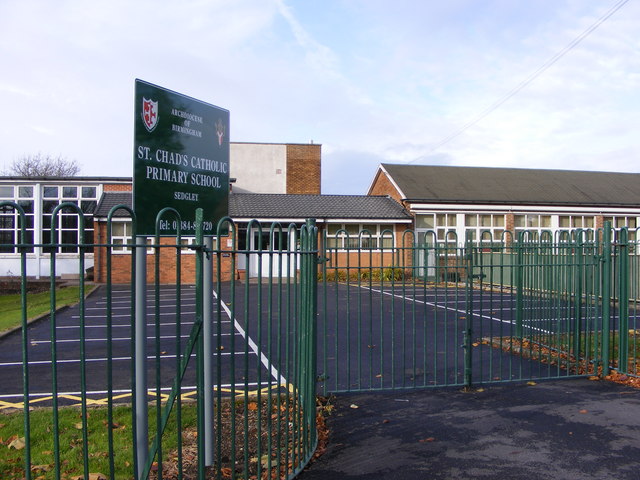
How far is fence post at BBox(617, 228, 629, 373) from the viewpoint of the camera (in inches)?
307

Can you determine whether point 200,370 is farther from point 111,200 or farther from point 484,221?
point 484,221

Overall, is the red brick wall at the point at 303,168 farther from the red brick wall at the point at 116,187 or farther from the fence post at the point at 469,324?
the fence post at the point at 469,324

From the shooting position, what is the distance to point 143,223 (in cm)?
395

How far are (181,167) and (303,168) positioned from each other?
37945 mm

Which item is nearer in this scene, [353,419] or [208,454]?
[208,454]

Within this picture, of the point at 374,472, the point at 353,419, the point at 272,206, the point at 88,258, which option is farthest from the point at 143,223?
the point at 88,258

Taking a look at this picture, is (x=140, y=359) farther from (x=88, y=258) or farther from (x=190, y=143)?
(x=88, y=258)

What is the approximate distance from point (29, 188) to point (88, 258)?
4.51 metres

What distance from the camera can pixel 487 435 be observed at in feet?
17.9

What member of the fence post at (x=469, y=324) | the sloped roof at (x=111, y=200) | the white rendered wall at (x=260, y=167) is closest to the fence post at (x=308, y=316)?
the fence post at (x=469, y=324)

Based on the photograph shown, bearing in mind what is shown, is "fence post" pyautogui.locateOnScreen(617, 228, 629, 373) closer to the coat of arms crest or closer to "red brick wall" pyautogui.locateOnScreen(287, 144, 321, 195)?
the coat of arms crest

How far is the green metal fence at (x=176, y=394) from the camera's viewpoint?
2.81m

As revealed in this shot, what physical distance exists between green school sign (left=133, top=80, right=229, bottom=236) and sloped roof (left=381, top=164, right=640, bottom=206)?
24.1 m

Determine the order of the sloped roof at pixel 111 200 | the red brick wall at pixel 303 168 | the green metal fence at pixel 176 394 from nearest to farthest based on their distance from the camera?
the green metal fence at pixel 176 394 < the sloped roof at pixel 111 200 < the red brick wall at pixel 303 168
